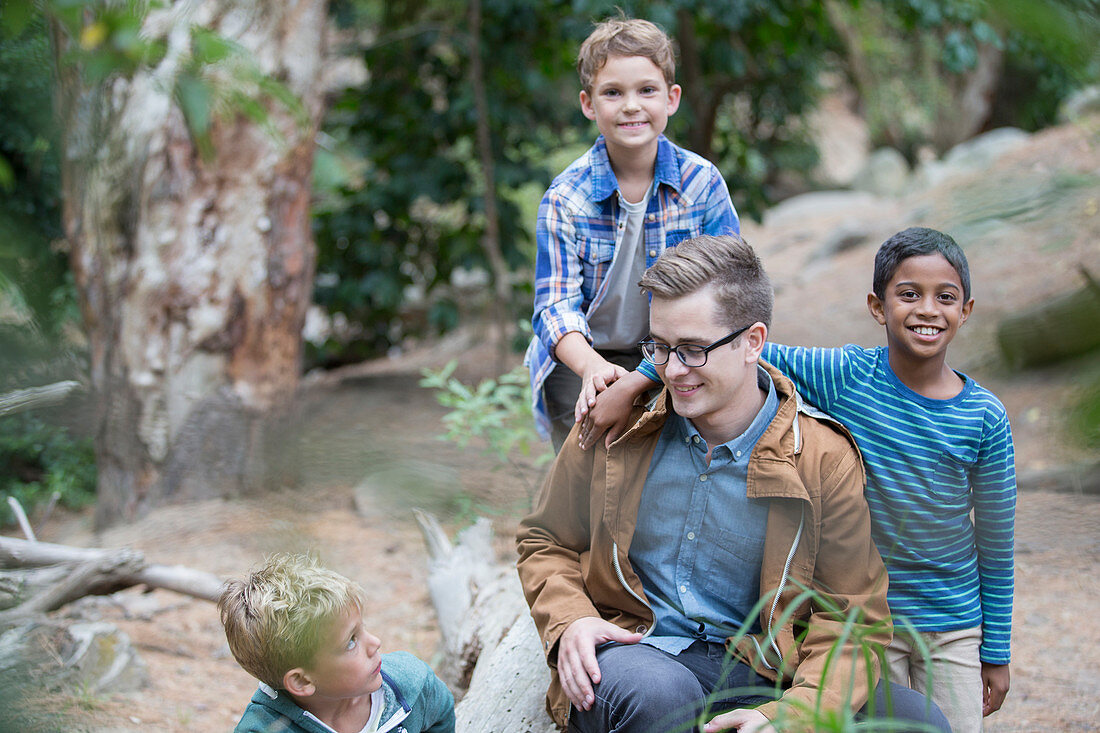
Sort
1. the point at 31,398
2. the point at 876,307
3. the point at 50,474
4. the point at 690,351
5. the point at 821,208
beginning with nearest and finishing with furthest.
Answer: the point at 31,398 < the point at 690,351 < the point at 876,307 < the point at 50,474 < the point at 821,208

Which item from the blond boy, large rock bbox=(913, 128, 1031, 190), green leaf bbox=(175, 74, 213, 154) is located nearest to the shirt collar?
the blond boy

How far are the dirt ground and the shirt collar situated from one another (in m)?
0.75

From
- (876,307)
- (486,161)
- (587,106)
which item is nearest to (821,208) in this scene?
(486,161)

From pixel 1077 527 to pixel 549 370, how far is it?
2803 mm

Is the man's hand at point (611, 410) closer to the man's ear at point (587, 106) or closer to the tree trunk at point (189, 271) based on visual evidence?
the man's ear at point (587, 106)

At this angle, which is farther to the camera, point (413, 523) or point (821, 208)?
point (821, 208)

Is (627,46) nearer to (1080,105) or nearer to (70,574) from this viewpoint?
(70,574)

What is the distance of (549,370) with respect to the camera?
235 cm

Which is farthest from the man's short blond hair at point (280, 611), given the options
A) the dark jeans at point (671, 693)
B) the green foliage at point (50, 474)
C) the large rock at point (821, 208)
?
the large rock at point (821, 208)

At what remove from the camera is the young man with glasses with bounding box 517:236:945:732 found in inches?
66.5

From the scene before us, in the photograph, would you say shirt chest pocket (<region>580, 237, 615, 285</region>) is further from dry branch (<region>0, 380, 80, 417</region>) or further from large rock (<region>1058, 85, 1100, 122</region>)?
large rock (<region>1058, 85, 1100, 122</region>)

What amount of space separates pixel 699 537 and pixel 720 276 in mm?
547

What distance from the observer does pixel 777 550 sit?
173cm

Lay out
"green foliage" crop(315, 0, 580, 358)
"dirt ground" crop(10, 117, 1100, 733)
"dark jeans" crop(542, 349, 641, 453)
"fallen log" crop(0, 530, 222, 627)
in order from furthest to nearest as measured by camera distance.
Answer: "green foliage" crop(315, 0, 580, 358) < "fallen log" crop(0, 530, 222, 627) < "dark jeans" crop(542, 349, 641, 453) < "dirt ground" crop(10, 117, 1100, 733)
